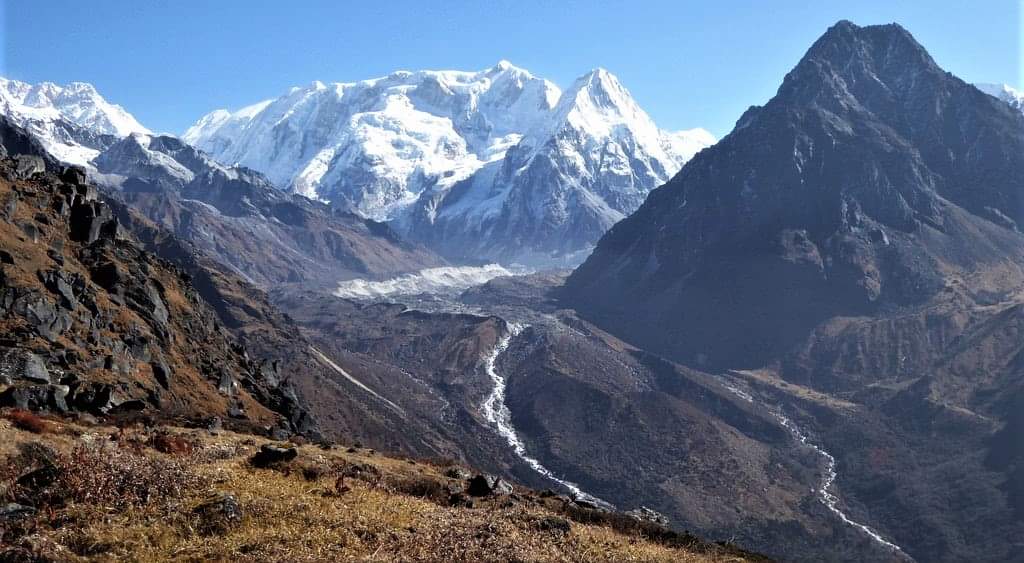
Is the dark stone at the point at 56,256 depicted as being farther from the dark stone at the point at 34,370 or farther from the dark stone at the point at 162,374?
the dark stone at the point at 34,370

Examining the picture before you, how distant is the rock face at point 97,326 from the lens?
50.8 meters

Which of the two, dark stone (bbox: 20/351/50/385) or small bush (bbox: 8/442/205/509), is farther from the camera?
dark stone (bbox: 20/351/50/385)

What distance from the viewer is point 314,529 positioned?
2550cm

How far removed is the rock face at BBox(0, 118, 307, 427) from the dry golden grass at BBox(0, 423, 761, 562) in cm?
1919

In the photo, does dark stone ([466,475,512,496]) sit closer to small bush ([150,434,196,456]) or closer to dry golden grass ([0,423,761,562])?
dry golden grass ([0,423,761,562])

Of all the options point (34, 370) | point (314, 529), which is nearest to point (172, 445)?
point (314, 529)

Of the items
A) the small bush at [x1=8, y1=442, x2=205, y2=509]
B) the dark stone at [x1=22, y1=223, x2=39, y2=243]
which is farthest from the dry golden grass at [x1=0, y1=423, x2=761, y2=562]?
the dark stone at [x1=22, y1=223, x2=39, y2=243]

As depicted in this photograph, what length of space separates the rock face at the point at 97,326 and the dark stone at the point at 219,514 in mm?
22765

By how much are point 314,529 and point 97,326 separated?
56.7 metres

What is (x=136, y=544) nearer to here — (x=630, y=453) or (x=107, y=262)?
(x=107, y=262)

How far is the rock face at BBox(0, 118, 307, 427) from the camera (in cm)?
5078

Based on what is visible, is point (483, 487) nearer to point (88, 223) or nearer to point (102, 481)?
point (102, 481)

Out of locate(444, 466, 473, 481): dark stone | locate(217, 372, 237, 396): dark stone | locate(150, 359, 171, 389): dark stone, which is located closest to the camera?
locate(444, 466, 473, 481): dark stone

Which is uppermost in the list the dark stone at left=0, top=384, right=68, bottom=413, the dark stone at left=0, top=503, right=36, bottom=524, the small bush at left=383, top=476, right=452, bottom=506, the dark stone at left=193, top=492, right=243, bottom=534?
the small bush at left=383, top=476, right=452, bottom=506
